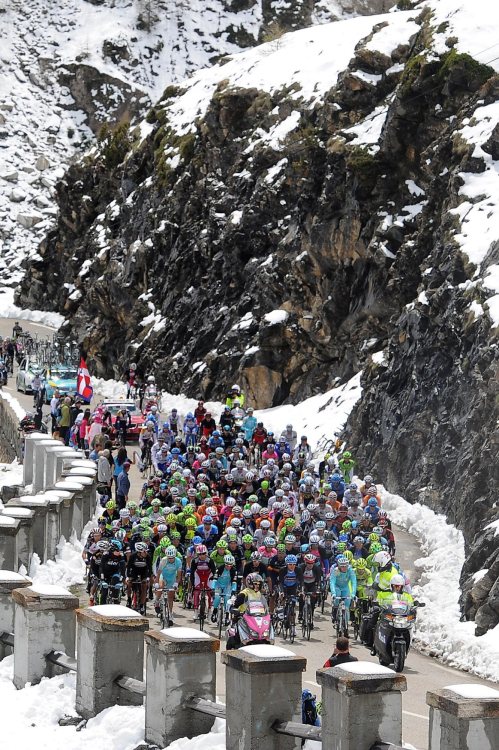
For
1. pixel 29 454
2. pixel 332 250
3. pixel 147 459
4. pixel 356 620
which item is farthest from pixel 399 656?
pixel 332 250

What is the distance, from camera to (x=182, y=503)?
2327 centimetres

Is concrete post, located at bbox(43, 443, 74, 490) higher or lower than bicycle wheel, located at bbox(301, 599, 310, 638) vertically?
higher

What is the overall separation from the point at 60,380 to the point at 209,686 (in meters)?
39.1

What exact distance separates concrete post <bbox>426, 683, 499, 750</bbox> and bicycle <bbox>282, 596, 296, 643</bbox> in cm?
1079

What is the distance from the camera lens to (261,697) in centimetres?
1070

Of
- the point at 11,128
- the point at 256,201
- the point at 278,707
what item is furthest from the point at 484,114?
the point at 11,128

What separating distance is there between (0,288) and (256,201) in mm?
44215

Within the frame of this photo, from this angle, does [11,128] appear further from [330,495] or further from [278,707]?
[278,707]

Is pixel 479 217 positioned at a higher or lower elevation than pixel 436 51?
lower

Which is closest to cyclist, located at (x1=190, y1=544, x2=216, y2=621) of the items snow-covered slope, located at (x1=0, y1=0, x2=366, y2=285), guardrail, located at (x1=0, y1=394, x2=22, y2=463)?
guardrail, located at (x1=0, y1=394, x2=22, y2=463)

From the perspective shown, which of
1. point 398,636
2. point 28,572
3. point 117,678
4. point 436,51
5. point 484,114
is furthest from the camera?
point 436,51

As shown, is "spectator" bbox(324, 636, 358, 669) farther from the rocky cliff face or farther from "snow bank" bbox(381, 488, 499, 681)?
the rocky cliff face

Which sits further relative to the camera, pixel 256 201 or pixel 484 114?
pixel 256 201

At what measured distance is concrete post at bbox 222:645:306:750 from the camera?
10656 millimetres
